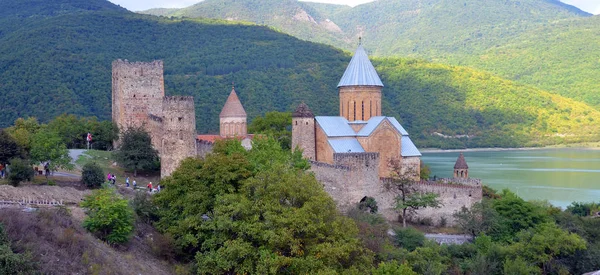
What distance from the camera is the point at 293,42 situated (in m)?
62.1

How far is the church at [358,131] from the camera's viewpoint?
2203 centimetres

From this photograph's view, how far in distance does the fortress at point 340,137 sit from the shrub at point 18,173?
3.80 m

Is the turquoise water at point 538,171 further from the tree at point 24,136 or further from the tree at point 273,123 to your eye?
the tree at point 24,136

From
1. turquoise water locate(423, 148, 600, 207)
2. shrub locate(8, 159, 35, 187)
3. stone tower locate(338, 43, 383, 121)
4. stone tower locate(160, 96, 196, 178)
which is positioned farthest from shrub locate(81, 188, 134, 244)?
turquoise water locate(423, 148, 600, 207)

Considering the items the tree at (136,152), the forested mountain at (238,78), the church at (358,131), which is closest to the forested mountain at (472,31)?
the forested mountain at (238,78)

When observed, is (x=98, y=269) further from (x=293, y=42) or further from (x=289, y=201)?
(x=293, y=42)

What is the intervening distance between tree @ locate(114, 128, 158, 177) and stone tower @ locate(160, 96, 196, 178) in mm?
3414

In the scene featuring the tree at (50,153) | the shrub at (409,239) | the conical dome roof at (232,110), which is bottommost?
the shrub at (409,239)

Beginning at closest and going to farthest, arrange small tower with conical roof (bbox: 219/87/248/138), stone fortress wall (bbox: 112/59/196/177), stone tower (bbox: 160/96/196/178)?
stone tower (bbox: 160/96/196/178) → stone fortress wall (bbox: 112/59/196/177) → small tower with conical roof (bbox: 219/87/248/138)

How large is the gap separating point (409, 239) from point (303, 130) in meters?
5.76

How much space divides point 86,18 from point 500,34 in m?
104

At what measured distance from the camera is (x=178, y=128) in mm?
18219

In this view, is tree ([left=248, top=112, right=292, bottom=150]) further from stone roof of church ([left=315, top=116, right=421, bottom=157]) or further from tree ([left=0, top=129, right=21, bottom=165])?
tree ([left=0, top=129, right=21, bottom=165])

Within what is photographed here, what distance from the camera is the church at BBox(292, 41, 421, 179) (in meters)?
22.0
